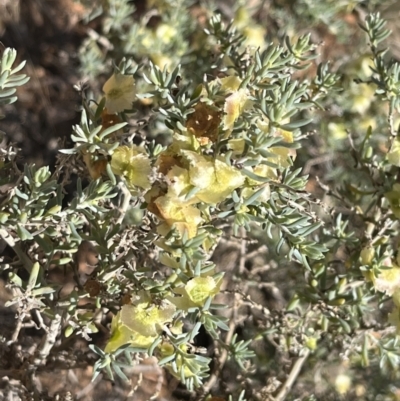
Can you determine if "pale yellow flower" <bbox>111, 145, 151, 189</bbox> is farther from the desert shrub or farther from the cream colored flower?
the cream colored flower

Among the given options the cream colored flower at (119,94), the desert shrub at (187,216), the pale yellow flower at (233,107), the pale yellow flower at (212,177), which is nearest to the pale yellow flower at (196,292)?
the desert shrub at (187,216)

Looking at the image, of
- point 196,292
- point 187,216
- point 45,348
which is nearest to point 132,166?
point 187,216

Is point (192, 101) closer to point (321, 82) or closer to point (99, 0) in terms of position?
point (321, 82)

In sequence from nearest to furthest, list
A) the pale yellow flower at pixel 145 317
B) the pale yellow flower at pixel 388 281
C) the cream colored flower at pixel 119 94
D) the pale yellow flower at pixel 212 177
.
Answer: the pale yellow flower at pixel 212 177 < the pale yellow flower at pixel 145 317 < the cream colored flower at pixel 119 94 < the pale yellow flower at pixel 388 281

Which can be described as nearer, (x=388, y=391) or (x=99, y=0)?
(x=388, y=391)

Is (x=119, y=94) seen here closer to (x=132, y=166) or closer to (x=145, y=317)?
(x=132, y=166)

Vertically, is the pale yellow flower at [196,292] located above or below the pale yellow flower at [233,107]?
below

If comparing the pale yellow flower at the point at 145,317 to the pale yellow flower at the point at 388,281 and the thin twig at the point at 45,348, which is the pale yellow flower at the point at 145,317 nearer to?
the thin twig at the point at 45,348

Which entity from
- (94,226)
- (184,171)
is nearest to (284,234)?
(184,171)
